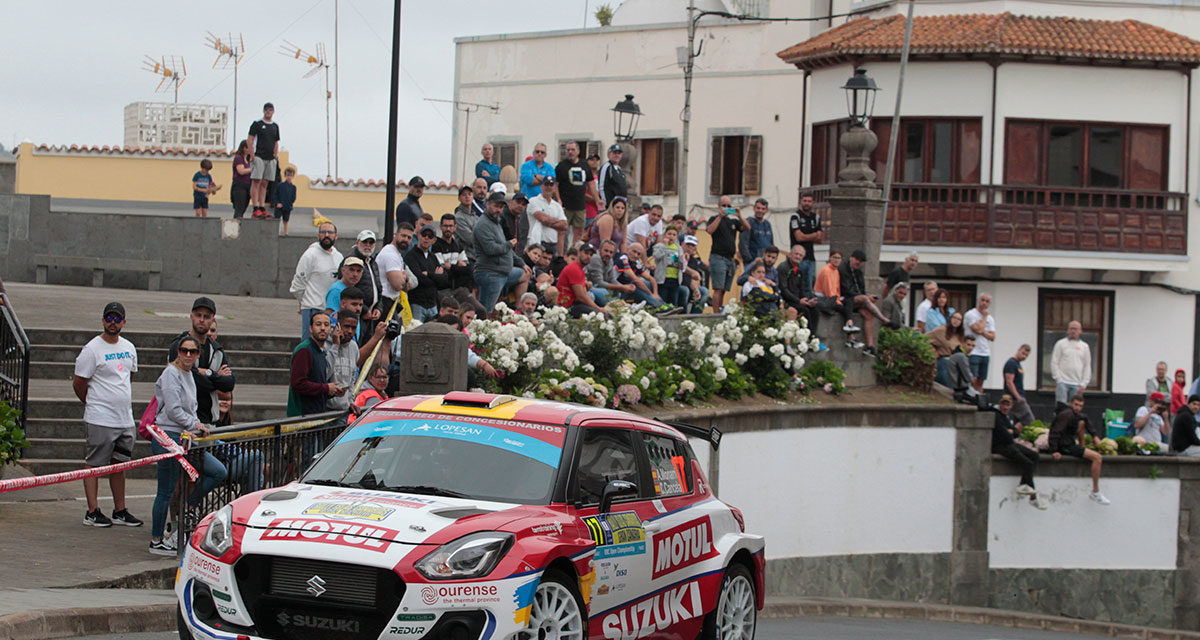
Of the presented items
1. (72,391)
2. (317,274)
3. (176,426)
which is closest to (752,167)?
(317,274)

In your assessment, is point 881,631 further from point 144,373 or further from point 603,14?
point 603,14

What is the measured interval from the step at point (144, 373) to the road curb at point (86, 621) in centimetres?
873

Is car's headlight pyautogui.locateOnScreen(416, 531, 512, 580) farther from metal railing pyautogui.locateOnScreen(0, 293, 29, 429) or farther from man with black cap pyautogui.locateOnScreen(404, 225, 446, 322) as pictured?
man with black cap pyautogui.locateOnScreen(404, 225, 446, 322)

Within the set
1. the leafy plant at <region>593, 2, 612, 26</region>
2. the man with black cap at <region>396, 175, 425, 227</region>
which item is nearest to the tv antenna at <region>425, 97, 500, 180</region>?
the leafy plant at <region>593, 2, 612, 26</region>

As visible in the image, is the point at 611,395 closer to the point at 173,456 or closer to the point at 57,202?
the point at 173,456

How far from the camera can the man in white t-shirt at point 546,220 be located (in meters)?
23.9

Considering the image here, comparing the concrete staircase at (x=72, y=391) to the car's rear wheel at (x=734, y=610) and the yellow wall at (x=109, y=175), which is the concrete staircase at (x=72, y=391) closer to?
the car's rear wheel at (x=734, y=610)

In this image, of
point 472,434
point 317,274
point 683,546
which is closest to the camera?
point 472,434

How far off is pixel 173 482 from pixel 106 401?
1.26 meters

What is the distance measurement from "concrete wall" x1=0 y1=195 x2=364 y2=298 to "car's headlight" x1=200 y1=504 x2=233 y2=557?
2299 centimetres

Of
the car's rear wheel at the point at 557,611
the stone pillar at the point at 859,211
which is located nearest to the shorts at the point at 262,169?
the stone pillar at the point at 859,211

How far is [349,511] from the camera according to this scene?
898 cm

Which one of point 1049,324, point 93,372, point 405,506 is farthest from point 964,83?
point 405,506

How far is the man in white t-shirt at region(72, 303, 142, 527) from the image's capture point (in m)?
14.1
